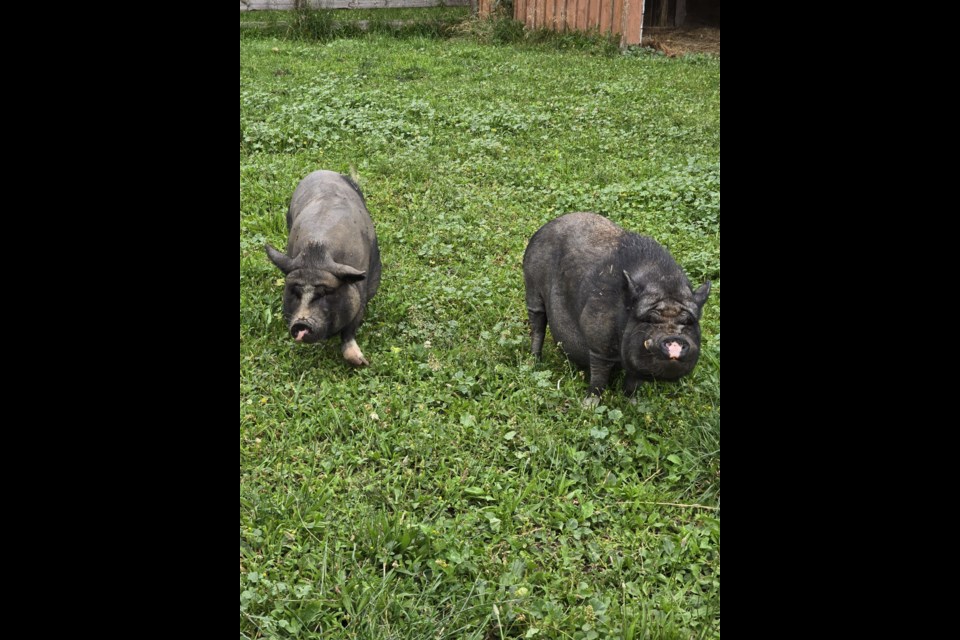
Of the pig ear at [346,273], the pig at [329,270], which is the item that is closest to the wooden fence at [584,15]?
the pig at [329,270]

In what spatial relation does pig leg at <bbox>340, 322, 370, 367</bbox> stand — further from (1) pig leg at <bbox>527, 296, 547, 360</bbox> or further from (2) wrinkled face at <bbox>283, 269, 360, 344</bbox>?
(1) pig leg at <bbox>527, 296, 547, 360</bbox>

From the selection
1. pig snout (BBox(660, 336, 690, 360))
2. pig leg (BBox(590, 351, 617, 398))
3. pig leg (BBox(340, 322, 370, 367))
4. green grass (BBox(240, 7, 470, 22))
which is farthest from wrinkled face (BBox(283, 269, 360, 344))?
green grass (BBox(240, 7, 470, 22))

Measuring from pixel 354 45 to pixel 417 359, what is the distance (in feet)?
38.1

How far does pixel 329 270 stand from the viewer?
506cm

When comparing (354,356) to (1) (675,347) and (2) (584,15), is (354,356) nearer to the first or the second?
(1) (675,347)

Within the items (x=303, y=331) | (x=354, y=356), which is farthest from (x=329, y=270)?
(x=354, y=356)

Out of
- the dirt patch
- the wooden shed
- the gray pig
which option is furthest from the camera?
the dirt patch

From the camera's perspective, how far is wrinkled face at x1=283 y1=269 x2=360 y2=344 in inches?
194

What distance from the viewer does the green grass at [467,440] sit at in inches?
124

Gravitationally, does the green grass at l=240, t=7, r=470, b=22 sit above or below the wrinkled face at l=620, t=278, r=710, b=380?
above

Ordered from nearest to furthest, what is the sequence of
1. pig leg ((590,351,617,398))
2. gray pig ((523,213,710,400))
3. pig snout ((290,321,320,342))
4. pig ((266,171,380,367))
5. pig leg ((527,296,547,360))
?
gray pig ((523,213,710,400)) < pig leg ((590,351,617,398)) < pig snout ((290,321,320,342)) < pig ((266,171,380,367)) < pig leg ((527,296,547,360))

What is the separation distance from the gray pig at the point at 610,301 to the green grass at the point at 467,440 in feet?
0.88

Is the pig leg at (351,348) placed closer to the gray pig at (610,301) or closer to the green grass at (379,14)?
the gray pig at (610,301)

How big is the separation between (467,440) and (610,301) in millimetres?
1128
